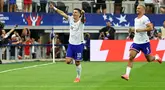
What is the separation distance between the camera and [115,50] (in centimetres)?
3238

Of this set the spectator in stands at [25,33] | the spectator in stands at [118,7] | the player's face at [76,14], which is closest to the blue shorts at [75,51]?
the player's face at [76,14]

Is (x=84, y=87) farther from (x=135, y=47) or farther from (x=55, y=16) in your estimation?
(x=55, y=16)

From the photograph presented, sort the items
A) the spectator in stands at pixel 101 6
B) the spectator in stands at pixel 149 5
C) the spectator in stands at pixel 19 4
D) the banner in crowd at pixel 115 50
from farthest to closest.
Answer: the spectator in stands at pixel 19 4
the spectator in stands at pixel 149 5
the spectator in stands at pixel 101 6
the banner in crowd at pixel 115 50

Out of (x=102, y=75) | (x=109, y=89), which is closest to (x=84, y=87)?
(x=109, y=89)

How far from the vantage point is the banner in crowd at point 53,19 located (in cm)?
3669

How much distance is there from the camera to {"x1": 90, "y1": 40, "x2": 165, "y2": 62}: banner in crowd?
32.2 metres

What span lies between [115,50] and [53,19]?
6.37 metres

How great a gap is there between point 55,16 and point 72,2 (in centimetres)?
Answer: 230

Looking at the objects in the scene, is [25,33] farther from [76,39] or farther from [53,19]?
[76,39]

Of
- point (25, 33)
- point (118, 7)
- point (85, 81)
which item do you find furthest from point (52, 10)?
point (85, 81)

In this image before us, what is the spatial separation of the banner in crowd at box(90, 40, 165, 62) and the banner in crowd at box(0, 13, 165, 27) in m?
4.43

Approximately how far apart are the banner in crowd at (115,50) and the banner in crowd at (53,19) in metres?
4.43

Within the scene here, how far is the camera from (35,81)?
1867 centimetres

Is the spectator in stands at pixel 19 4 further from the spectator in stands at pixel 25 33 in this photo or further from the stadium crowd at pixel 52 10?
the spectator in stands at pixel 25 33
